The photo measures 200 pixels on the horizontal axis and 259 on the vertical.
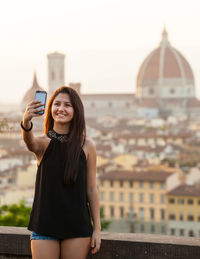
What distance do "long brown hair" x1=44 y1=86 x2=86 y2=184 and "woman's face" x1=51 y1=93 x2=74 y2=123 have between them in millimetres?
12

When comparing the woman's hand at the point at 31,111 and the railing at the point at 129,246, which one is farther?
the railing at the point at 129,246

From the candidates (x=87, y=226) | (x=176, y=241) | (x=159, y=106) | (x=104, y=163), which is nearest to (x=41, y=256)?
(x=87, y=226)

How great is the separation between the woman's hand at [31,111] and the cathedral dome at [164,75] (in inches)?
2975

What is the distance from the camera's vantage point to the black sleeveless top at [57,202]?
1.99m

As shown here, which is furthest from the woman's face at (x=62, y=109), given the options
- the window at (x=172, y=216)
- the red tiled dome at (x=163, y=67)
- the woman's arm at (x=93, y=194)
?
the red tiled dome at (x=163, y=67)

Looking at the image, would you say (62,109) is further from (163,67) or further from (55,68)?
(163,67)

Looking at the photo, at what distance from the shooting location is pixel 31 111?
1959mm

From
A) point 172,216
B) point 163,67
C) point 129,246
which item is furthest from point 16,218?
point 163,67

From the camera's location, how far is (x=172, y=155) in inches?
1489

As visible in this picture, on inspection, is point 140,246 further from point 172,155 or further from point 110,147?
point 110,147

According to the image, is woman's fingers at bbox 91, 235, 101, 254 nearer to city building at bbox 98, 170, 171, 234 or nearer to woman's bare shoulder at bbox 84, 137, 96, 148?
woman's bare shoulder at bbox 84, 137, 96, 148

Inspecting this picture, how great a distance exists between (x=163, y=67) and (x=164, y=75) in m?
1.10

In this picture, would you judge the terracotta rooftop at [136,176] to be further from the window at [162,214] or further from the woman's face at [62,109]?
the woman's face at [62,109]

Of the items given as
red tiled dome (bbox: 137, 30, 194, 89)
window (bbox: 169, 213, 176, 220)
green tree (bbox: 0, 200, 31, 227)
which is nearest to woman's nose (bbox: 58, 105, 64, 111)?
green tree (bbox: 0, 200, 31, 227)
